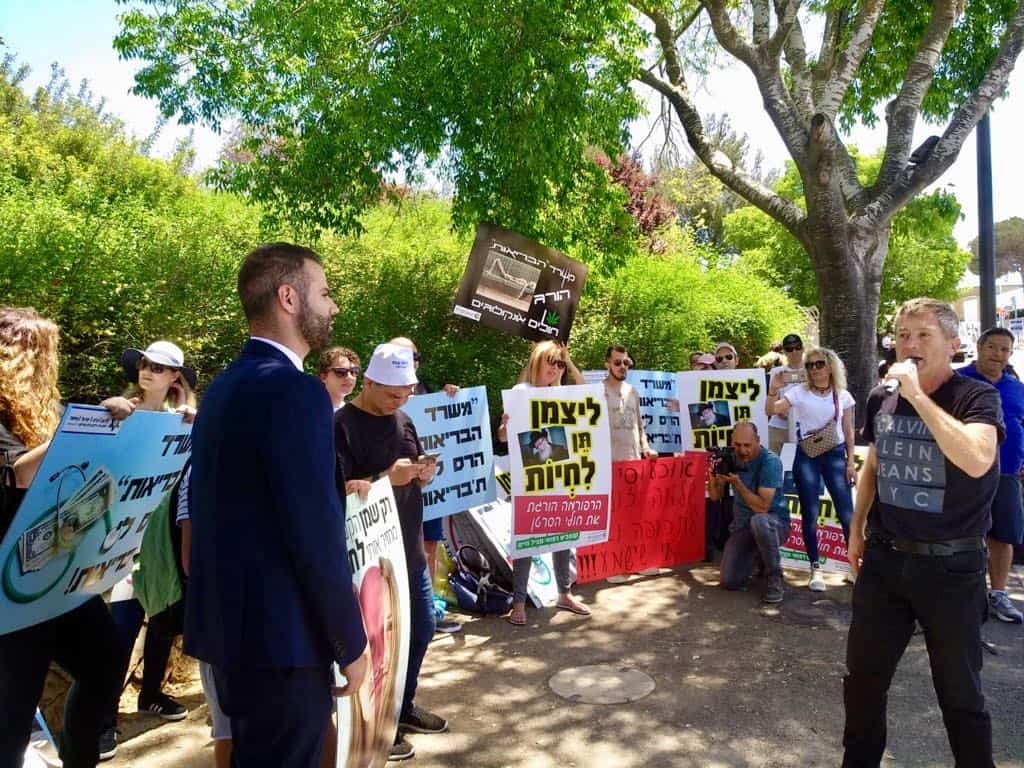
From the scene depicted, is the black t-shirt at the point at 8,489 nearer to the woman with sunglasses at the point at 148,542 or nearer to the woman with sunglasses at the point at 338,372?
the woman with sunglasses at the point at 148,542

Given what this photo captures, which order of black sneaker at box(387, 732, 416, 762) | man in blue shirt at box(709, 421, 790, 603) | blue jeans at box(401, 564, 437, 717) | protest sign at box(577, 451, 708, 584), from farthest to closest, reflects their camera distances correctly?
protest sign at box(577, 451, 708, 584) → man in blue shirt at box(709, 421, 790, 603) → blue jeans at box(401, 564, 437, 717) → black sneaker at box(387, 732, 416, 762)

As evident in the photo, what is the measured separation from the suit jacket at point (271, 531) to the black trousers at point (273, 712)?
5 cm

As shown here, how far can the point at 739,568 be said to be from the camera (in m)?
6.73

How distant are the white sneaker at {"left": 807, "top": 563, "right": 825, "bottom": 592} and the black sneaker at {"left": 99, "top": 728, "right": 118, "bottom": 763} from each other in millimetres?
5090

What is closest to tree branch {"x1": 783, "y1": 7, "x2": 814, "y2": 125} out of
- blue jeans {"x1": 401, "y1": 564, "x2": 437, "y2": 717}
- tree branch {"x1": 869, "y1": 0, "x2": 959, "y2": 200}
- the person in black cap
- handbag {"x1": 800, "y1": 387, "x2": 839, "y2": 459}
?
tree branch {"x1": 869, "y1": 0, "x2": 959, "y2": 200}

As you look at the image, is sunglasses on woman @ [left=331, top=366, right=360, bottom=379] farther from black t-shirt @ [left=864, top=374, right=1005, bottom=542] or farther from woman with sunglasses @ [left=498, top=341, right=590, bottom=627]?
black t-shirt @ [left=864, top=374, right=1005, bottom=542]

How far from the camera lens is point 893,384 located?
3.44 m

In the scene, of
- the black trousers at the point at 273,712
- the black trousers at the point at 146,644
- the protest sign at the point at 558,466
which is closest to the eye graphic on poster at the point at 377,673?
the black trousers at the point at 273,712

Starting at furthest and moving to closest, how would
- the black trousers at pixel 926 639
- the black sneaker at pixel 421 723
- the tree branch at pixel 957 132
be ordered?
the tree branch at pixel 957 132 < the black sneaker at pixel 421 723 < the black trousers at pixel 926 639

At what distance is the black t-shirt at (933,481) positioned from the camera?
319cm

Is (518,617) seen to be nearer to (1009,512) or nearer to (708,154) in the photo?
(1009,512)

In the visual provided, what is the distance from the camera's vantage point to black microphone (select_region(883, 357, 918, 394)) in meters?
3.27

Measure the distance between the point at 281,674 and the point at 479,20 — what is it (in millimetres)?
6686

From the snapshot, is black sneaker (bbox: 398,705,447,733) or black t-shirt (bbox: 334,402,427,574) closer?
black t-shirt (bbox: 334,402,427,574)
